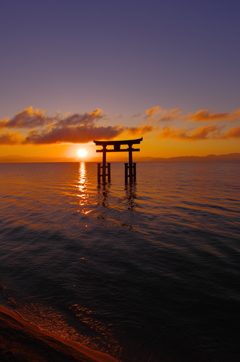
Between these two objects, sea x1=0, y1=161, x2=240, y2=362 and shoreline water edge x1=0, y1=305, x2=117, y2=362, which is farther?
sea x1=0, y1=161, x2=240, y2=362

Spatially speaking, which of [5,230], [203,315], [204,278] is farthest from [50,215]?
[203,315]

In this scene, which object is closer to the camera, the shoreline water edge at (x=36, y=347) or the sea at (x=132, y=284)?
the shoreline water edge at (x=36, y=347)

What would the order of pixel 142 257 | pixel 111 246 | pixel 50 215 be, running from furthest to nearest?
pixel 50 215, pixel 111 246, pixel 142 257

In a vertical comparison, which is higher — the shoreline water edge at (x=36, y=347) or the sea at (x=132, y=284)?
the shoreline water edge at (x=36, y=347)

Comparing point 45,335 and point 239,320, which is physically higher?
point 45,335

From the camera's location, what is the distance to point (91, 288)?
6254mm

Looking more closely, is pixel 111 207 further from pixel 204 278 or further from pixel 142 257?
pixel 204 278

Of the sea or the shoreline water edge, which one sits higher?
the shoreline water edge

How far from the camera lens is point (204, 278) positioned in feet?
22.5

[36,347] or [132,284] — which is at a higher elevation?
[36,347]

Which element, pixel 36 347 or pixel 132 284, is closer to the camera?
pixel 36 347

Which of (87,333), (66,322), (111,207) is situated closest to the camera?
(87,333)

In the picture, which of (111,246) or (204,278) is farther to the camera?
(111,246)

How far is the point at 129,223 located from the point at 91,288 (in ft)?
22.8
